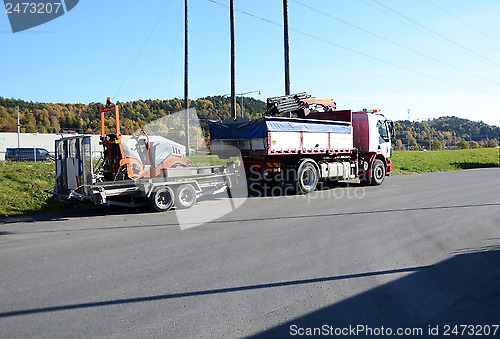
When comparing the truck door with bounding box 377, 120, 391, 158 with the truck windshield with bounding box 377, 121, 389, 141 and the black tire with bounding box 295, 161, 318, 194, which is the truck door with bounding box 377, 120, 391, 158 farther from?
the black tire with bounding box 295, 161, 318, 194

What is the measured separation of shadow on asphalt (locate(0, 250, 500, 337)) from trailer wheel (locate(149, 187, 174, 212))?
20.1 ft

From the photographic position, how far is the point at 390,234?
8.09 meters

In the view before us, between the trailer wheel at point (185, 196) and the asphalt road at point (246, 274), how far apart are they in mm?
1078

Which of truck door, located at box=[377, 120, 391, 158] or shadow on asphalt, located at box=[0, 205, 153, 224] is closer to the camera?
shadow on asphalt, located at box=[0, 205, 153, 224]

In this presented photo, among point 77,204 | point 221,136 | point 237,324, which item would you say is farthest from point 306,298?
point 221,136

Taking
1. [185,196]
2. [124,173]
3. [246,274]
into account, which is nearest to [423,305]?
[246,274]

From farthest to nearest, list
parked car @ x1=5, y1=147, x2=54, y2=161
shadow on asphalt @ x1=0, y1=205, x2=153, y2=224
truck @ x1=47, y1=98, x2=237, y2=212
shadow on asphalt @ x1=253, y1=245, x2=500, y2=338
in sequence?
1. parked car @ x1=5, y1=147, x2=54, y2=161
2. shadow on asphalt @ x1=0, y1=205, x2=153, y2=224
3. truck @ x1=47, y1=98, x2=237, y2=212
4. shadow on asphalt @ x1=253, y1=245, x2=500, y2=338

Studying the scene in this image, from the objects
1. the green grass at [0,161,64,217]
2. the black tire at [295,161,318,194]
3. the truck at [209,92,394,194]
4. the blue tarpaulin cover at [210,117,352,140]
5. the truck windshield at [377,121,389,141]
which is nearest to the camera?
the green grass at [0,161,64,217]

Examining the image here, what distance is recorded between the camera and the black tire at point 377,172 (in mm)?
18125

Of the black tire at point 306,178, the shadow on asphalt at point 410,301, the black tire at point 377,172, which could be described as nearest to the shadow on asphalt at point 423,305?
the shadow on asphalt at point 410,301

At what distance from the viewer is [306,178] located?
15.5 m

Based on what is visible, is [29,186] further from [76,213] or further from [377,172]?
[377,172]

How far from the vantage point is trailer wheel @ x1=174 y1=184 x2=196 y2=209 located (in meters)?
11.3

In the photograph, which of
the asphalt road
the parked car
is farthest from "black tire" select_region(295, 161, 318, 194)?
the parked car
